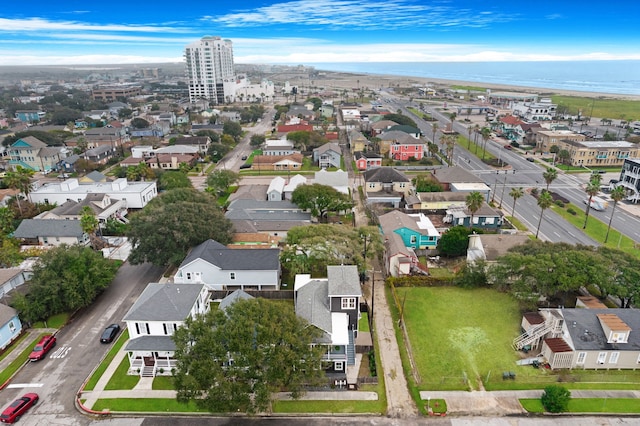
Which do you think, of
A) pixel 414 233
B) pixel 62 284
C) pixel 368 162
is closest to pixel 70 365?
pixel 62 284

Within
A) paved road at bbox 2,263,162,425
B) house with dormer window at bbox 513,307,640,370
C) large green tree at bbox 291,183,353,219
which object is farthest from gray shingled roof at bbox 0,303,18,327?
house with dormer window at bbox 513,307,640,370

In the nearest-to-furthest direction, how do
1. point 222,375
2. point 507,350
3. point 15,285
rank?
point 222,375
point 507,350
point 15,285

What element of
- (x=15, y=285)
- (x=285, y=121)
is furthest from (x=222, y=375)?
(x=285, y=121)

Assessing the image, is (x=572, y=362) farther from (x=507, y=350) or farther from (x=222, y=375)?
(x=222, y=375)

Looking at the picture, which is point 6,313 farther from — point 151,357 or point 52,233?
point 52,233

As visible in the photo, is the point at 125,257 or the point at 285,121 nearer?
the point at 125,257

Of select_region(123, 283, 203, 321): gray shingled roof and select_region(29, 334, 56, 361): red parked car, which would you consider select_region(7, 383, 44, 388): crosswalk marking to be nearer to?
select_region(29, 334, 56, 361): red parked car
